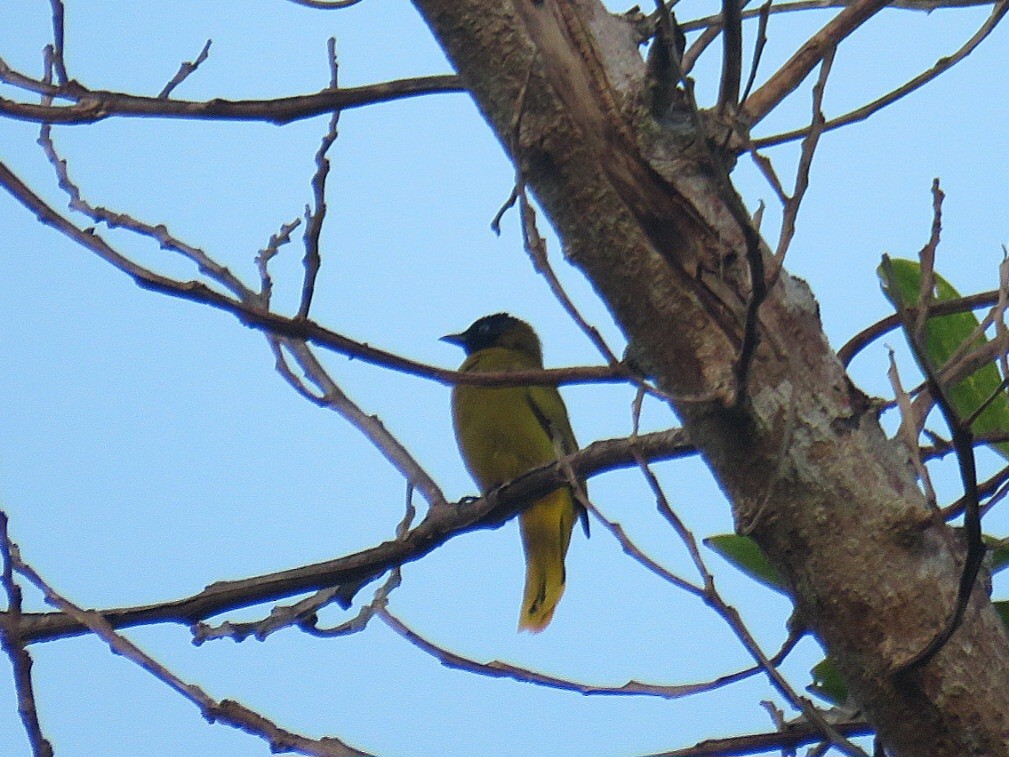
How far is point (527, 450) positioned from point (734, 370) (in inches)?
137

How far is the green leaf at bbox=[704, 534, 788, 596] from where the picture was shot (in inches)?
100

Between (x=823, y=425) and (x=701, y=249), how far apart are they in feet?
1.03

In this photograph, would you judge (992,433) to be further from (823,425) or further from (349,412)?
(349,412)

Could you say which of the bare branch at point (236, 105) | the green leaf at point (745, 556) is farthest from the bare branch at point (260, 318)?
the green leaf at point (745, 556)

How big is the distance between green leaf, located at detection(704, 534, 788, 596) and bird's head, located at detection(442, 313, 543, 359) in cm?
384

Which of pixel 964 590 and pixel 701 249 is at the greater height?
pixel 701 249

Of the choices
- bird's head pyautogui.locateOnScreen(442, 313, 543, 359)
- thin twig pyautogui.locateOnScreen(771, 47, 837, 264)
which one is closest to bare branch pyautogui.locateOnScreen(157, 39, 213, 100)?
thin twig pyautogui.locateOnScreen(771, 47, 837, 264)

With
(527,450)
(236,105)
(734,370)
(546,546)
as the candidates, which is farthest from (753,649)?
(527,450)

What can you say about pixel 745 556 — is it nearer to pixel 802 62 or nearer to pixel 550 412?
pixel 802 62

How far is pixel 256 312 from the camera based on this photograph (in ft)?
6.00

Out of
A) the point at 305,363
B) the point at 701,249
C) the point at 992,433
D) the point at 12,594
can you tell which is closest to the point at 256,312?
the point at 12,594

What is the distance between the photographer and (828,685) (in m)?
2.46

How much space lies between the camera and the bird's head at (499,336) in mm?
6461

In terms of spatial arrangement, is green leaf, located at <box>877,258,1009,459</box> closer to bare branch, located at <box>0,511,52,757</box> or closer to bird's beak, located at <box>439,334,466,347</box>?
bare branch, located at <box>0,511,52,757</box>
